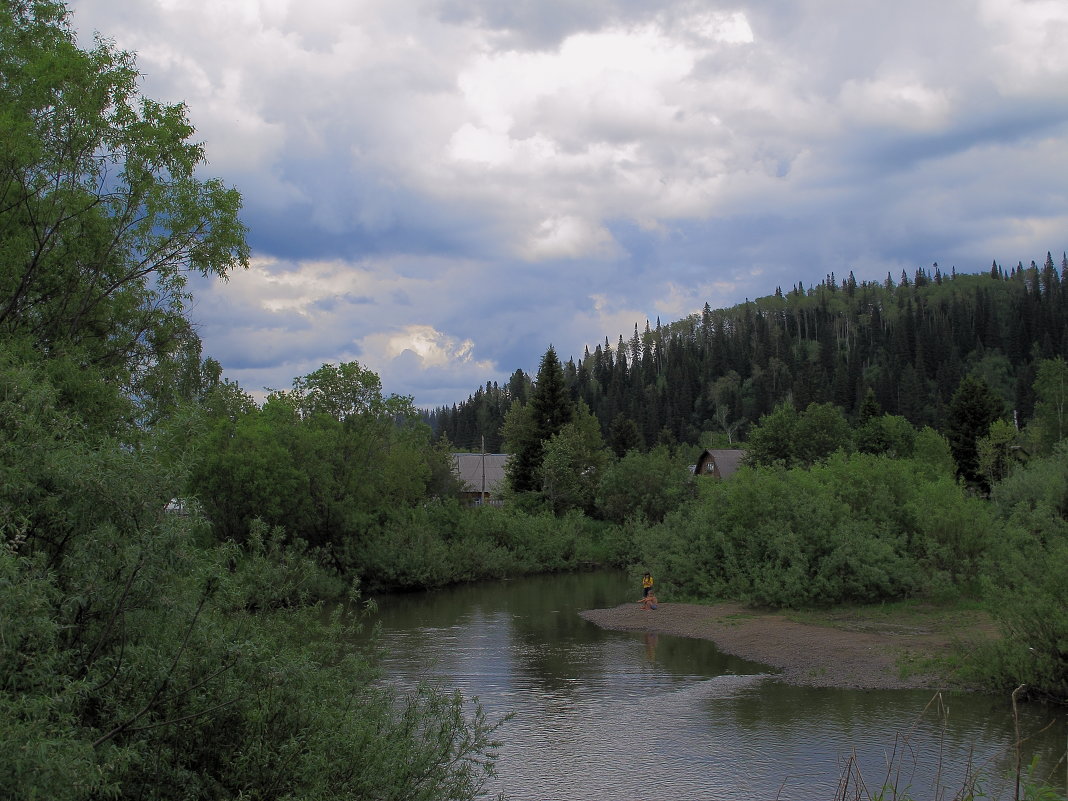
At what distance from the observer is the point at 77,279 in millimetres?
12219

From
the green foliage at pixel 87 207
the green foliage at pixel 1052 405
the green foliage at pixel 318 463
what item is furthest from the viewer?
the green foliage at pixel 1052 405

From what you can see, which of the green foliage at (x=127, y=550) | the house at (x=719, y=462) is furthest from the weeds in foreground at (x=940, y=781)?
the house at (x=719, y=462)

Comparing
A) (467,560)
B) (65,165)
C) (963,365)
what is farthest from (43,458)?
(963,365)

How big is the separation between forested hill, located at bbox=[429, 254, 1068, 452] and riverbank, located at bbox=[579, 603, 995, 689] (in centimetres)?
7261

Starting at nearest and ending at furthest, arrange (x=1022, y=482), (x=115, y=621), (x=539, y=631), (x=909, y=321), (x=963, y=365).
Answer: (x=115, y=621) < (x=539, y=631) < (x=1022, y=482) < (x=963, y=365) < (x=909, y=321)

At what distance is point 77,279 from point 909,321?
14985 centimetres

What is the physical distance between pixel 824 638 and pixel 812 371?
112 m

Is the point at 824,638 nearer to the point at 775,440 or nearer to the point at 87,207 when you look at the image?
the point at 87,207

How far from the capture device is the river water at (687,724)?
12875 mm

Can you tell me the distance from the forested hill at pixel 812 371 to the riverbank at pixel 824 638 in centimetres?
7261

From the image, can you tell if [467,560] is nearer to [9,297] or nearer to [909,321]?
[9,297]

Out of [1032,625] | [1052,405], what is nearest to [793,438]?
[1052,405]

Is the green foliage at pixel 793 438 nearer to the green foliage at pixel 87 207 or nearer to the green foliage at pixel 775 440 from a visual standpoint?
the green foliage at pixel 775 440

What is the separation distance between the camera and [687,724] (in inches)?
639
